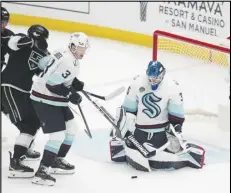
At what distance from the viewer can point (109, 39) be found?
8070mm

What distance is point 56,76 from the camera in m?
4.38

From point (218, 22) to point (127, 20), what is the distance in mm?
1305

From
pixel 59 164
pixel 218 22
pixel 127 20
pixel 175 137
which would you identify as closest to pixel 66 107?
pixel 59 164

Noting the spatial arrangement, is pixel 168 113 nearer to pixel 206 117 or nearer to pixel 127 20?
pixel 206 117

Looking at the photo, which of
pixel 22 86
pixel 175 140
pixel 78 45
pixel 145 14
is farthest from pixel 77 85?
pixel 145 14

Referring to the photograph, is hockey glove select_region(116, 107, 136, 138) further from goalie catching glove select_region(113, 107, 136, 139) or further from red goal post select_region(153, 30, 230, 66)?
red goal post select_region(153, 30, 230, 66)

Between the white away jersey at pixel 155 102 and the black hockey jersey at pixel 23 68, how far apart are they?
622 millimetres

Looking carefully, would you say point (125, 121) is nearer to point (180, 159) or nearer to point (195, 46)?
point (180, 159)

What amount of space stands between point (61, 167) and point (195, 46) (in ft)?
4.83

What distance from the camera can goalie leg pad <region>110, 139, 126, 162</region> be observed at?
4863 mm

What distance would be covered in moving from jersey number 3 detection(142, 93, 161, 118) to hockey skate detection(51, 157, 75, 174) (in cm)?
60

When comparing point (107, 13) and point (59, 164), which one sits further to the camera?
point (107, 13)

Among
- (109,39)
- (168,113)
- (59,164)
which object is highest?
(109,39)

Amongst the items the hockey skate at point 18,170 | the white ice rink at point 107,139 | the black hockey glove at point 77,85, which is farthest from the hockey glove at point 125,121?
the hockey skate at point 18,170
